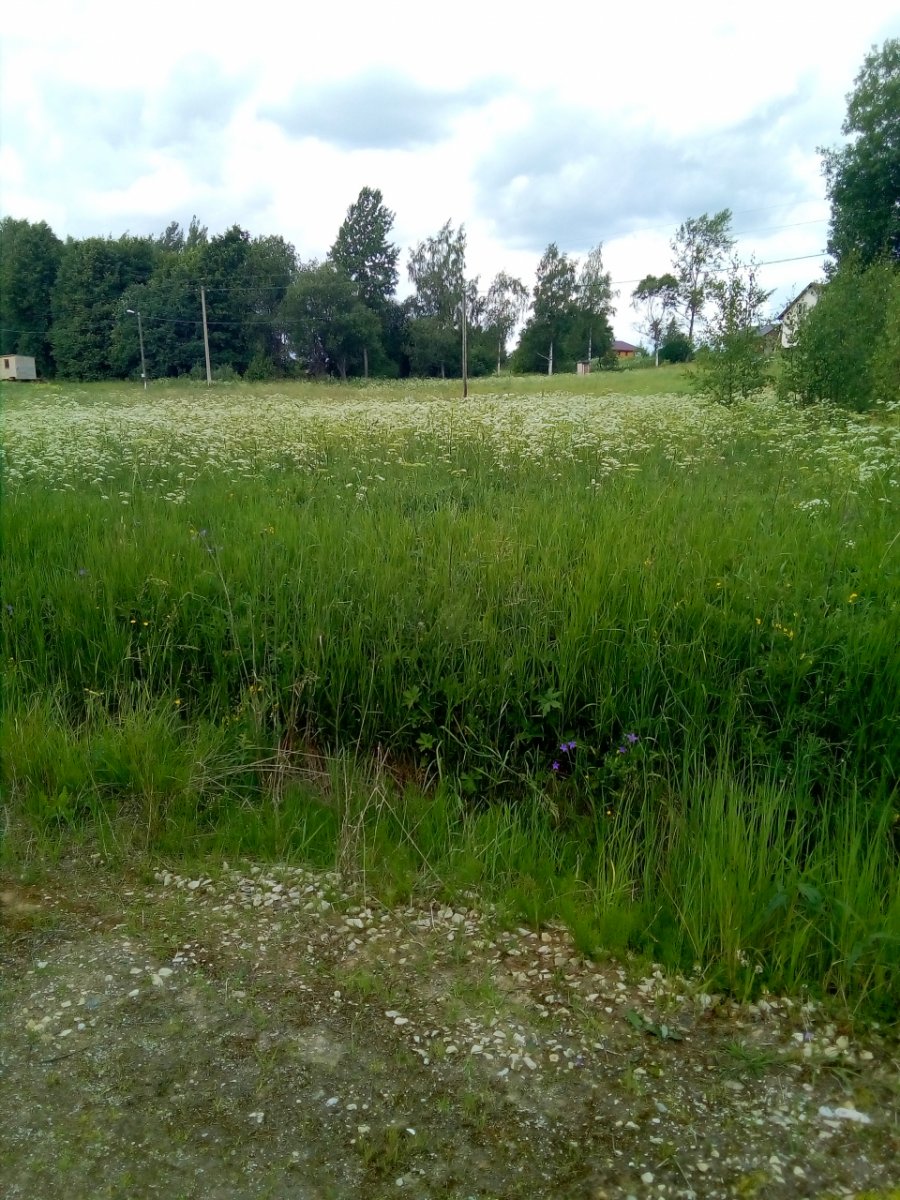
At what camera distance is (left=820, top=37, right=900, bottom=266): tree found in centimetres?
1019

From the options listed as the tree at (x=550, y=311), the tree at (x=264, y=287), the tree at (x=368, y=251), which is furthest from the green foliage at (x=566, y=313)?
the tree at (x=264, y=287)

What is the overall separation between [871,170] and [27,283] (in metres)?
11.1

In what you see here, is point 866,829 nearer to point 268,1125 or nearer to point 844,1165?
point 844,1165

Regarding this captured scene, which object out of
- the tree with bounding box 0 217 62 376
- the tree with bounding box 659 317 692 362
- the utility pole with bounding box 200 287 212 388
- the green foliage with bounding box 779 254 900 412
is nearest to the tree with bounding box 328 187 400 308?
the utility pole with bounding box 200 287 212 388

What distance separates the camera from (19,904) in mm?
2996

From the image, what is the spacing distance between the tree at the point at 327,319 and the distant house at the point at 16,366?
4146 mm

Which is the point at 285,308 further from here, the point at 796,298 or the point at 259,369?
the point at 796,298

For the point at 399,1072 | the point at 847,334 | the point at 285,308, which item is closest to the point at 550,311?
the point at 285,308

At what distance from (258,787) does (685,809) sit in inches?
75.4

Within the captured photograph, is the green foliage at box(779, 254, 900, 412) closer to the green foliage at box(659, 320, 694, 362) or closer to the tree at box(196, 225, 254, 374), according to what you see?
the green foliage at box(659, 320, 694, 362)

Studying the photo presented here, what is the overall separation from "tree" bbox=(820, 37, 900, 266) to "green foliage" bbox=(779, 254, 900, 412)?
44 centimetres

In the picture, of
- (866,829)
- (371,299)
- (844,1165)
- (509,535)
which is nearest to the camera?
(844,1165)

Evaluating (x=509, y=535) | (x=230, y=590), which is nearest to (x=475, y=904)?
(x=230, y=590)

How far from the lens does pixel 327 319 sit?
1146 cm
